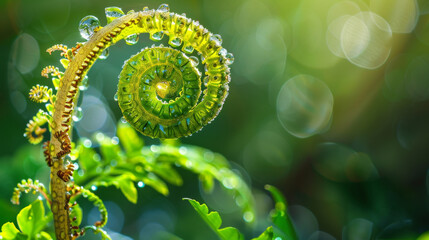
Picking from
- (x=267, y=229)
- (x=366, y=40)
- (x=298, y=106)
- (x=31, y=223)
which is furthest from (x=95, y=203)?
(x=366, y=40)

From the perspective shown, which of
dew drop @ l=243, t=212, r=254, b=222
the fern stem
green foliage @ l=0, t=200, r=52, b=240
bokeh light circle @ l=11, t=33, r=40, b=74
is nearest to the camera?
the fern stem

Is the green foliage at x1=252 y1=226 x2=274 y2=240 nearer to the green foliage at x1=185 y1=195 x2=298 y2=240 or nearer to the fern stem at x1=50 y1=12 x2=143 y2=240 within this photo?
the green foliage at x1=185 y1=195 x2=298 y2=240

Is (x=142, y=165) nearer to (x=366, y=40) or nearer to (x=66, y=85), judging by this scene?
(x=66, y=85)

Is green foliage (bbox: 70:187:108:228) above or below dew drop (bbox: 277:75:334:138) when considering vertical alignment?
above

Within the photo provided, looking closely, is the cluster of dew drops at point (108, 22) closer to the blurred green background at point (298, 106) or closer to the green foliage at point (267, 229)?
the green foliage at point (267, 229)


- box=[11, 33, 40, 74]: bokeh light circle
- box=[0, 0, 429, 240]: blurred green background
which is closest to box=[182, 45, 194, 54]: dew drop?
box=[0, 0, 429, 240]: blurred green background

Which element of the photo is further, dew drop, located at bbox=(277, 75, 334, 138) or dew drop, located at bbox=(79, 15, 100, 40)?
dew drop, located at bbox=(277, 75, 334, 138)

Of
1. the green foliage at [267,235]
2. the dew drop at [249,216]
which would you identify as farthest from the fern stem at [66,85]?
the dew drop at [249,216]

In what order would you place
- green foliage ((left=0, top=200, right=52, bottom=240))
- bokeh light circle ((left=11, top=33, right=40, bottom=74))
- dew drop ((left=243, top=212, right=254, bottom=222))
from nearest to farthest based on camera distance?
green foliage ((left=0, top=200, right=52, bottom=240))
dew drop ((left=243, top=212, right=254, bottom=222))
bokeh light circle ((left=11, top=33, right=40, bottom=74))
